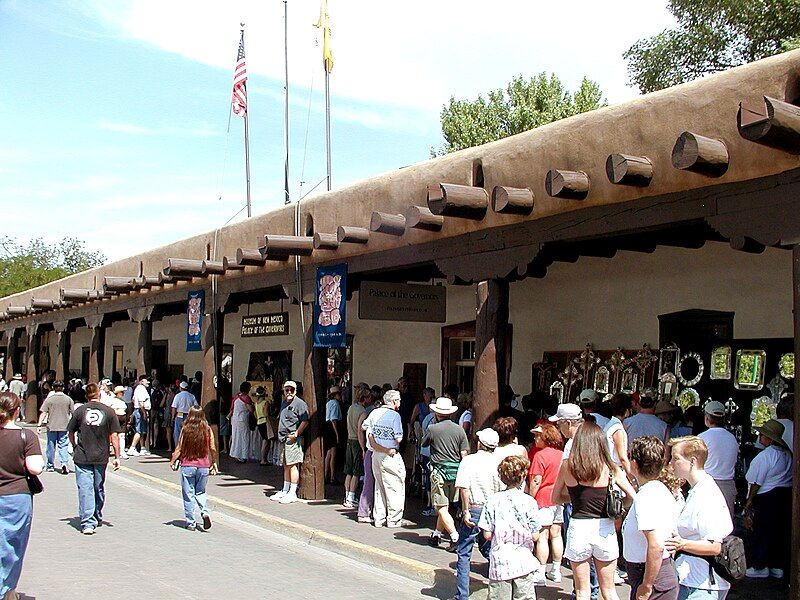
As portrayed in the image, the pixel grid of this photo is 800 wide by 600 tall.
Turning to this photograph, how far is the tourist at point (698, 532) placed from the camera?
5266 mm

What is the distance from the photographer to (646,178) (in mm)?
7879

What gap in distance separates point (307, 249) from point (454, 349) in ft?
13.6

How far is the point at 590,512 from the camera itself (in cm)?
674

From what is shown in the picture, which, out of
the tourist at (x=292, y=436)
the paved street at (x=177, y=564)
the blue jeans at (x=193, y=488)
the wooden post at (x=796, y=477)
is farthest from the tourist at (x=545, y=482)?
the tourist at (x=292, y=436)

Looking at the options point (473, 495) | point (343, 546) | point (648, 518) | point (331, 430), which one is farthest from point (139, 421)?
point (648, 518)

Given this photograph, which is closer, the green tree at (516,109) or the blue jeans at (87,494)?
the blue jeans at (87,494)

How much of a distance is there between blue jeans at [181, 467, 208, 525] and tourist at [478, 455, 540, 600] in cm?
507

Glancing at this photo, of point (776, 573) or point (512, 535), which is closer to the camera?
point (512, 535)

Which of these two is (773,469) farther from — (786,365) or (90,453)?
(90,453)

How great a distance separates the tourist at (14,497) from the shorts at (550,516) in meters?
4.44

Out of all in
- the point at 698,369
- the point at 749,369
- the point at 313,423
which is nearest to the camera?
the point at 749,369

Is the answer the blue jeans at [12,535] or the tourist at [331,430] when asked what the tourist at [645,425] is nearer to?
the tourist at [331,430]

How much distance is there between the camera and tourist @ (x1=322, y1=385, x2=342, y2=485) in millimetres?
14141

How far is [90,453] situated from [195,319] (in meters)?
6.80
